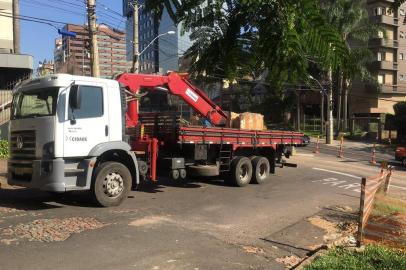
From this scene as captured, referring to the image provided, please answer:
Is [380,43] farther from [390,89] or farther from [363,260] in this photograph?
[363,260]

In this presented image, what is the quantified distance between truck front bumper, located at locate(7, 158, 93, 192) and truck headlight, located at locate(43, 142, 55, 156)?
0.17 metres

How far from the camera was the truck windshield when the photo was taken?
10.6 m

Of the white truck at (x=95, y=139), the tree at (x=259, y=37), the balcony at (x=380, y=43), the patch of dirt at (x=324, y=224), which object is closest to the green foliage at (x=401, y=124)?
the balcony at (x=380, y=43)

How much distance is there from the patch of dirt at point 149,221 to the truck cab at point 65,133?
147cm

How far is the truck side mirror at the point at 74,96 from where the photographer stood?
10.5 m

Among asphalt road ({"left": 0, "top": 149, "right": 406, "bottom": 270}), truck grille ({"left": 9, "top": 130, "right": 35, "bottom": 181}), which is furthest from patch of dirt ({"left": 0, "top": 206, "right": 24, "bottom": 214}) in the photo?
truck grille ({"left": 9, "top": 130, "right": 35, "bottom": 181})

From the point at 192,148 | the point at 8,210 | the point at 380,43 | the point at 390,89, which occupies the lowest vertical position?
the point at 8,210

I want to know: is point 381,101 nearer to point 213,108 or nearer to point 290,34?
point 213,108

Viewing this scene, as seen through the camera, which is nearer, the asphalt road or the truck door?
the asphalt road

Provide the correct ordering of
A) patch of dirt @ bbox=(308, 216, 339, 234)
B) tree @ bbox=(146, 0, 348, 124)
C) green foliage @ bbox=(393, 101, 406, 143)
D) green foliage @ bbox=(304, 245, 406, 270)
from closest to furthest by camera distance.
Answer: tree @ bbox=(146, 0, 348, 124) < green foliage @ bbox=(304, 245, 406, 270) < patch of dirt @ bbox=(308, 216, 339, 234) < green foliage @ bbox=(393, 101, 406, 143)

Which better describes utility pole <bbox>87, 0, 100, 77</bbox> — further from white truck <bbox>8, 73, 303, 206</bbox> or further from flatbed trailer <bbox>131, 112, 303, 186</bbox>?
flatbed trailer <bbox>131, 112, 303, 186</bbox>

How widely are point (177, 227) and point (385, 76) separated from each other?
61889 millimetres

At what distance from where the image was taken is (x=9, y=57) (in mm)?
26078

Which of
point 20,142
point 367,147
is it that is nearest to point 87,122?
point 20,142
